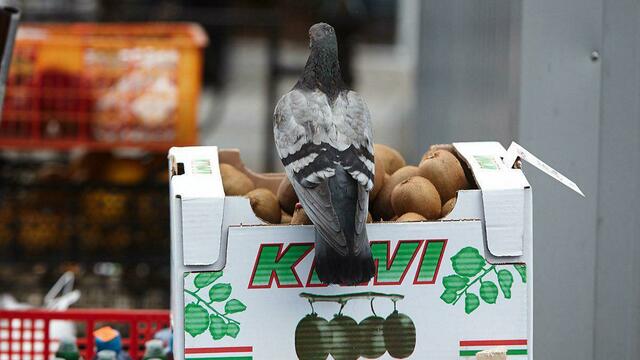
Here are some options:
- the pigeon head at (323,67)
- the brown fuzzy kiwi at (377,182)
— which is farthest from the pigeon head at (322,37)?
the brown fuzzy kiwi at (377,182)

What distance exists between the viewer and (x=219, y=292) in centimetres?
179

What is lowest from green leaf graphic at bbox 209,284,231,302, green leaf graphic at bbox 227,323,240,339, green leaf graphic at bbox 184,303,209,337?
green leaf graphic at bbox 227,323,240,339

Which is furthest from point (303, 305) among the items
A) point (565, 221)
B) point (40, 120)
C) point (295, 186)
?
point (40, 120)

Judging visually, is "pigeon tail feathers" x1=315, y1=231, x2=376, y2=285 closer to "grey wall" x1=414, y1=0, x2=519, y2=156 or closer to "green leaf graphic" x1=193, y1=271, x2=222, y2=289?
"green leaf graphic" x1=193, y1=271, x2=222, y2=289

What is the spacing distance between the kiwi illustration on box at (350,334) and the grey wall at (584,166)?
0.70 m

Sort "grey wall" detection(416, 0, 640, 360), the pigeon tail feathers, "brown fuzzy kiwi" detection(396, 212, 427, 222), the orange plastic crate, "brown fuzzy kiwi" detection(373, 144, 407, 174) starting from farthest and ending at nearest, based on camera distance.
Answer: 1. the orange plastic crate
2. "grey wall" detection(416, 0, 640, 360)
3. "brown fuzzy kiwi" detection(373, 144, 407, 174)
4. "brown fuzzy kiwi" detection(396, 212, 427, 222)
5. the pigeon tail feathers

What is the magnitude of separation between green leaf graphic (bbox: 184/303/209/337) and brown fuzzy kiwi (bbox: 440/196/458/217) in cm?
47

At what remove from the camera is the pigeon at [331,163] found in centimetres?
176

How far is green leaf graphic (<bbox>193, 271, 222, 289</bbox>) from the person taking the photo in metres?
1.79

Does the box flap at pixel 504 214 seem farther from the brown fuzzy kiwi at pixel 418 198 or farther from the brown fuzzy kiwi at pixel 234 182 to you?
the brown fuzzy kiwi at pixel 234 182

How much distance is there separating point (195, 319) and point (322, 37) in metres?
0.66

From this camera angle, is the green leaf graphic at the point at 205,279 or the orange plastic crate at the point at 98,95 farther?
the orange plastic crate at the point at 98,95

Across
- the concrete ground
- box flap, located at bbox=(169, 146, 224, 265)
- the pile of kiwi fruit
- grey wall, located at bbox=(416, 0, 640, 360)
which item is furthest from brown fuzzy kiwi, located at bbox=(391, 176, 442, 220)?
the concrete ground

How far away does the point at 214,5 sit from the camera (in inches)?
254
